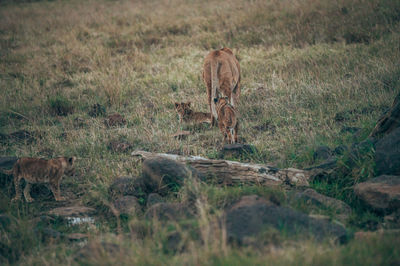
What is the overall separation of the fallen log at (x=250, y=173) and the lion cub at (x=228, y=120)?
138 cm

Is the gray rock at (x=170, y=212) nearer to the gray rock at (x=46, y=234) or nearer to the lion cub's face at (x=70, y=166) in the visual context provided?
the gray rock at (x=46, y=234)

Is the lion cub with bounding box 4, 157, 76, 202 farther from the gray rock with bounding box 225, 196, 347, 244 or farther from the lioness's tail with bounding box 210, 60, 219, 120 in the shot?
the lioness's tail with bounding box 210, 60, 219, 120

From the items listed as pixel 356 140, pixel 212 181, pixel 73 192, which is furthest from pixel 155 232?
pixel 356 140

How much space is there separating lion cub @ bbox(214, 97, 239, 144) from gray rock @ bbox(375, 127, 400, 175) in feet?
7.47

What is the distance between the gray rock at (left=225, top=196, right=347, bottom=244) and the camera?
325cm

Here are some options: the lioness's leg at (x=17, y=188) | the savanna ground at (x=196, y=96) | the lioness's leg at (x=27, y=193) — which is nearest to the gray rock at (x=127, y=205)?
the savanna ground at (x=196, y=96)

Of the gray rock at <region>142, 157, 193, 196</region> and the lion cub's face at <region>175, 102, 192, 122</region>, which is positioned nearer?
the gray rock at <region>142, 157, 193, 196</region>

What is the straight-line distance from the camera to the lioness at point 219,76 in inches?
294

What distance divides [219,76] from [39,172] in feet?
13.0

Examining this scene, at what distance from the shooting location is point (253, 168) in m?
4.90

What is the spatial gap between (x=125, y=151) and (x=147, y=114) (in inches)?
79.8

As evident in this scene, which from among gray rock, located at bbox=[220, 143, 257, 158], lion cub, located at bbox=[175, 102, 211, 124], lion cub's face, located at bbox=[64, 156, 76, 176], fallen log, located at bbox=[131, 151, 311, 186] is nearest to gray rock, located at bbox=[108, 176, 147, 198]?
lion cub's face, located at bbox=[64, 156, 76, 176]

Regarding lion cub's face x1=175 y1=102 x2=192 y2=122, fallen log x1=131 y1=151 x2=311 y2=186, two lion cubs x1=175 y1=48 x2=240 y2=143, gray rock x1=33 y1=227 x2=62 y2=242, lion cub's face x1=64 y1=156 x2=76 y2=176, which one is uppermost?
two lion cubs x1=175 y1=48 x2=240 y2=143

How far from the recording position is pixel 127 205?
4.41 meters
